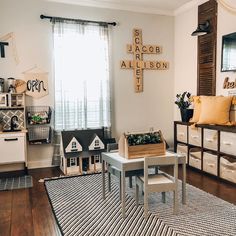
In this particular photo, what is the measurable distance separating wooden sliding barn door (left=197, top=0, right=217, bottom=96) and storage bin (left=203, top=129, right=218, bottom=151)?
0.78m

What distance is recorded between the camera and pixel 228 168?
356 centimetres

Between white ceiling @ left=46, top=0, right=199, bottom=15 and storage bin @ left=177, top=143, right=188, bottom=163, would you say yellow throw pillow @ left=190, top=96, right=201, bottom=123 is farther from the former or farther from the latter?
white ceiling @ left=46, top=0, right=199, bottom=15

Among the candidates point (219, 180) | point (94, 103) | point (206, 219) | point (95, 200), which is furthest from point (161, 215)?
point (94, 103)

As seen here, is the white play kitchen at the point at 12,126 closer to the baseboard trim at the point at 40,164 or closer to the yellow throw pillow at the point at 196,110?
the baseboard trim at the point at 40,164

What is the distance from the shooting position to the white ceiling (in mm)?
4602

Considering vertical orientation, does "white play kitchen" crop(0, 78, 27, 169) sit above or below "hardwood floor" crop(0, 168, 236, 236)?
above

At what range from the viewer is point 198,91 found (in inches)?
183

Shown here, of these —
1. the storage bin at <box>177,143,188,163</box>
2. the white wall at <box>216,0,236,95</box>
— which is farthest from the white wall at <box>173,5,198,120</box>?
the storage bin at <box>177,143,188,163</box>

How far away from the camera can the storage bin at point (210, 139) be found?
377 cm

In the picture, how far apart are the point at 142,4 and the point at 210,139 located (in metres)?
2.66

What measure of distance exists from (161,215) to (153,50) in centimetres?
334

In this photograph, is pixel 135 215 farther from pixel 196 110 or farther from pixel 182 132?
pixel 196 110

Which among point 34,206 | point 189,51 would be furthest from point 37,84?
point 189,51

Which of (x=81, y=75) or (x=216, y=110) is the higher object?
(x=81, y=75)
